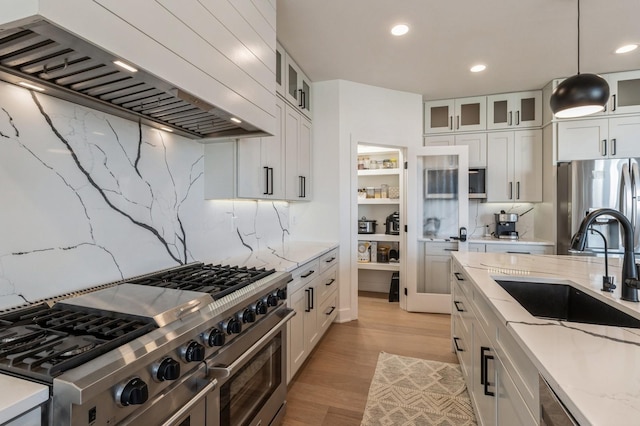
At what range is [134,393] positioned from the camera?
2.68 ft

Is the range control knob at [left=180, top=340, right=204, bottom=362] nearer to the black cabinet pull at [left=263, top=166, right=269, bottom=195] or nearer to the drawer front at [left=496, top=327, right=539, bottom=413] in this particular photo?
the drawer front at [left=496, top=327, right=539, bottom=413]

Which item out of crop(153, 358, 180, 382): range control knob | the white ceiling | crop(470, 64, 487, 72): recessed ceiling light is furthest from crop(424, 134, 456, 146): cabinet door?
crop(153, 358, 180, 382): range control knob

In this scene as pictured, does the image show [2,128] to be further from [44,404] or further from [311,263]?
[311,263]

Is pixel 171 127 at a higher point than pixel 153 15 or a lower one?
lower

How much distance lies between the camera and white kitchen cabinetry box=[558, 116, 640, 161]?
11.4ft

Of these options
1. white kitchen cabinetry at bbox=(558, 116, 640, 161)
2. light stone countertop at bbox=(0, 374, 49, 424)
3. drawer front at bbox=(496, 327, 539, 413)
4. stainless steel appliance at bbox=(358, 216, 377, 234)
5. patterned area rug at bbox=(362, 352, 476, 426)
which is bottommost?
patterned area rug at bbox=(362, 352, 476, 426)

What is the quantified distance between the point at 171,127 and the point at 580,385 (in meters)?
2.04

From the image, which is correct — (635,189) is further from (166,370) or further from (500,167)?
(166,370)

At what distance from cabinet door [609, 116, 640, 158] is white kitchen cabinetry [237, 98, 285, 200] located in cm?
378

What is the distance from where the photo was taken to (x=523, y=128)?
4.05 m

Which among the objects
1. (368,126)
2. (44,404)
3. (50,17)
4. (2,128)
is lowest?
(44,404)

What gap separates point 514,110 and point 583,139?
85 centimetres

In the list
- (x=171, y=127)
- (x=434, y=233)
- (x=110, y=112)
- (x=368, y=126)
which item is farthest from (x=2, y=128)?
(x=434, y=233)

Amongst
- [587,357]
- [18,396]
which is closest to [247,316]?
[18,396]
